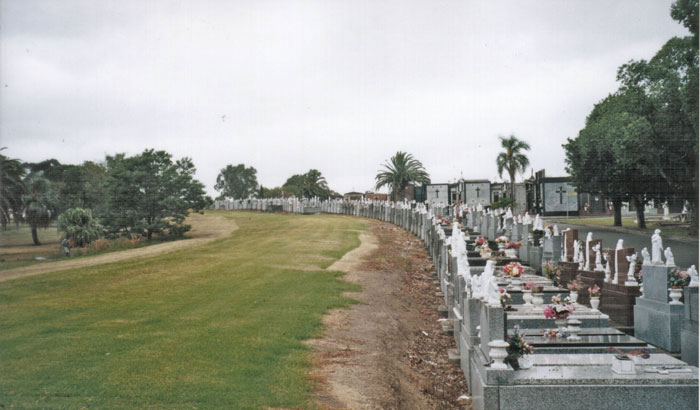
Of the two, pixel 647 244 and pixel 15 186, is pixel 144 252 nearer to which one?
pixel 15 186

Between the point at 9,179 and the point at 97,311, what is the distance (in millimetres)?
29426

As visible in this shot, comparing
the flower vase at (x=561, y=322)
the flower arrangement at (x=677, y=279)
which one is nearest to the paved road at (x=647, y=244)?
the flower arrangement at (x=677, y=279)

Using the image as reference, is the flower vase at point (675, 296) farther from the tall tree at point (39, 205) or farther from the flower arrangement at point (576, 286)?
the tall tree at point (39, 205)

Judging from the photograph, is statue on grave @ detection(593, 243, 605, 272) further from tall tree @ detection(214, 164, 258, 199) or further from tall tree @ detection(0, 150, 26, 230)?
tall tree @ detection(214, 164, 258, 199)

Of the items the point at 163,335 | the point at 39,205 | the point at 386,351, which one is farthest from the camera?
the point at 39,205

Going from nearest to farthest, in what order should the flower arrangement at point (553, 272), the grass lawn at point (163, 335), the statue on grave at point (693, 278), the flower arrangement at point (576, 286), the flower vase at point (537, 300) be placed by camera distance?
the grass lawn at point (163, 335) → the statue on grave at point (693, 278) → the flower vase at point (537, 300) → the flower arrangement at point (576, 286) → the flower arrangement at point (553, 272)

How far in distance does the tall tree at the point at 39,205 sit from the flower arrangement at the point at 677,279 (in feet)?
135

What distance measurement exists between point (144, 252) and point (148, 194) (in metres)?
9.71

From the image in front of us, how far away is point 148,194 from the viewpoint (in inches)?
1412

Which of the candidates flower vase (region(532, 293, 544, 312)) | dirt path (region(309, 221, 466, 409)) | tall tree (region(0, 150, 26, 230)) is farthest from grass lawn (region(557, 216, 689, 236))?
tall tree (region(0, 150, 26, 230))

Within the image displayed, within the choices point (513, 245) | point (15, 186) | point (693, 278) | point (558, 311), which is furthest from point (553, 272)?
point (15, 186)

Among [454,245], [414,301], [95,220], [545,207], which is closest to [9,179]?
[95,220]

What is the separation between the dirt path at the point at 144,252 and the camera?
2066cm

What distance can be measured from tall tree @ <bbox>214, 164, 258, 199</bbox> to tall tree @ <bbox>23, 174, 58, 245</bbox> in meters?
104
